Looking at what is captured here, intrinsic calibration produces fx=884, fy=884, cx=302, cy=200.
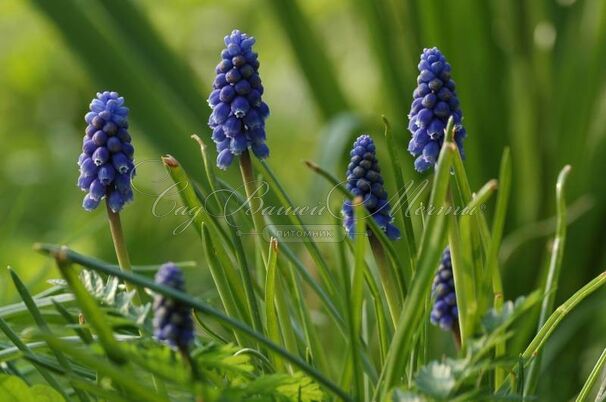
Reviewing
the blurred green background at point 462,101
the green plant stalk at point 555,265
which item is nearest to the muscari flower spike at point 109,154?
the green plant stalk at point 555,265

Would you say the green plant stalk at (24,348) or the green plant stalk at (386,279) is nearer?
the green plant stalk at (24,348)

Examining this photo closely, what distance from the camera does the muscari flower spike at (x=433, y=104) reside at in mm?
874

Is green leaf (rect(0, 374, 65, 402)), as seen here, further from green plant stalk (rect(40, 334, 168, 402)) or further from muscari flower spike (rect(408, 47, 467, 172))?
muscari flower spike (rect(408, 47, 467, 172))

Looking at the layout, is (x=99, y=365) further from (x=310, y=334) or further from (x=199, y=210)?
(x=310, y=334)

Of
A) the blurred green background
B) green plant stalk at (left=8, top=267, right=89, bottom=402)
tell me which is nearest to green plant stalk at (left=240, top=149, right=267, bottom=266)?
green plant stalk at (left=8, top=267, right=89, bottom=402)

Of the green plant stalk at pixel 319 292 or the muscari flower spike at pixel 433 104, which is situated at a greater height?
the muscari flower spike at pixel 433 104

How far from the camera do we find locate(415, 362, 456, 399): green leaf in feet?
2.08

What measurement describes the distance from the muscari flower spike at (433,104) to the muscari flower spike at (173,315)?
330mm

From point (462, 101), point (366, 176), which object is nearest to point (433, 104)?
point (366, 176)

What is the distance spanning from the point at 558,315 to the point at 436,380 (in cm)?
26

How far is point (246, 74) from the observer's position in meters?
0.90

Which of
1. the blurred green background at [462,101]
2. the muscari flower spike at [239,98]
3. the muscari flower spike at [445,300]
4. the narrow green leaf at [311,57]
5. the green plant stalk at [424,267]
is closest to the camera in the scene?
the green plant stalk at [424,267]

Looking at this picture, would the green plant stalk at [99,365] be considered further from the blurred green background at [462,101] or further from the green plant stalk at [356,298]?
the blurred green background at [462,101]

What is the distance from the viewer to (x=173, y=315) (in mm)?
642
